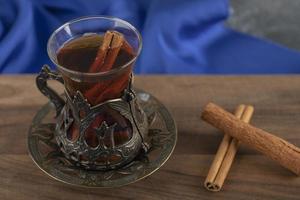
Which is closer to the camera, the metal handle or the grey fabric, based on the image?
the metal handle

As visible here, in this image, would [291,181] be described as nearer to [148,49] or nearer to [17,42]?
[148,49]

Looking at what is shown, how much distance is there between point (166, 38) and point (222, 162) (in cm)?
52

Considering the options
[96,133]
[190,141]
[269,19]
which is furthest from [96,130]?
[269,19]

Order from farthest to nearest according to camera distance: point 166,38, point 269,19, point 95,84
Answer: point 269,19
point 166,38
point 95,84

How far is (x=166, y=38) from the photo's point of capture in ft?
3.77

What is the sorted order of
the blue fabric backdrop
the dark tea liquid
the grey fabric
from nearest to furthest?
1. the dark tea liquid
2. the blue fabric backdrop
3. the grey fabric

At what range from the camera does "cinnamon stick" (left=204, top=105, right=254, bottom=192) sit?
660 millimetres

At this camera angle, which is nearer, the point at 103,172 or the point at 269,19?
the point at 103,172

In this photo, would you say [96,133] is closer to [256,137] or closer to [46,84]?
[46,84]

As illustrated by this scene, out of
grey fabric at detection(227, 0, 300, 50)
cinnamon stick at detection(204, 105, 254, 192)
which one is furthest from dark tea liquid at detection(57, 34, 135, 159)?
grey fabric at detection(227, 0, 300, 50)

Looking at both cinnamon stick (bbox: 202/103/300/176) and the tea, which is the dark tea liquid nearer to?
the tea

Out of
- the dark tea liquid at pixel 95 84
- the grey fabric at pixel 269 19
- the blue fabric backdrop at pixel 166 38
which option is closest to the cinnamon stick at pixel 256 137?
the dark tea liquid at pixel 95 84

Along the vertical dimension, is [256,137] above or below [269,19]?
above

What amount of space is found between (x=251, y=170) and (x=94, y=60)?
0.25 meters
